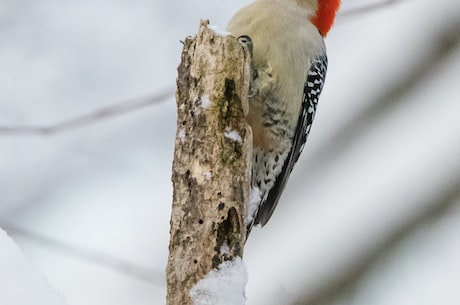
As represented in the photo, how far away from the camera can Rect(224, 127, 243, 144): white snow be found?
9.97 ft

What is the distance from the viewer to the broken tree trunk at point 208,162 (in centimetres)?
281

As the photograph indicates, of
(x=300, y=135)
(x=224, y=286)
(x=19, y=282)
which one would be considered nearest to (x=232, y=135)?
(x=224, y=286)

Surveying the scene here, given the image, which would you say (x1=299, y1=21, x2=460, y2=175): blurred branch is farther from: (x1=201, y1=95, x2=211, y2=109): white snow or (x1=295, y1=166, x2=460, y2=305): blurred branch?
(x1=201, y1=95, x2=211, y2=109): white snow

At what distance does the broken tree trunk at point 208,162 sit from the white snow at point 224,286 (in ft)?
0.09

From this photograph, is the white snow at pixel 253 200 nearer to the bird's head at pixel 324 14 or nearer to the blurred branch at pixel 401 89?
the blurred branch at pixel 401 89

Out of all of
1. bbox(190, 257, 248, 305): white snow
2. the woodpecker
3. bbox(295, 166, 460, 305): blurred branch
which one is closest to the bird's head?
the woodpecker

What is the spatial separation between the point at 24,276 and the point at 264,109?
9.29 ft

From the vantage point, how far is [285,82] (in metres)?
4.58

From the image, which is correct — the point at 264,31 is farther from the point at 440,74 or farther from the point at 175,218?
the point at 175,218

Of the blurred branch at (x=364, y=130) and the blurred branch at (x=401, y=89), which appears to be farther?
the blurred branch at (x=401, y=89)

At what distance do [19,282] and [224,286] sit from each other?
961mm

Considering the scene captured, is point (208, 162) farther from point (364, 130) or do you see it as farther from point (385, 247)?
point (364, 130)

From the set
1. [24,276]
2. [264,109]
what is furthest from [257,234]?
[24,276]

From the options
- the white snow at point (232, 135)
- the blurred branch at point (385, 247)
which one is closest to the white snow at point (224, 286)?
the blurred branch at point (385, 247)
